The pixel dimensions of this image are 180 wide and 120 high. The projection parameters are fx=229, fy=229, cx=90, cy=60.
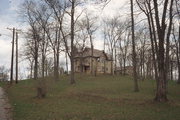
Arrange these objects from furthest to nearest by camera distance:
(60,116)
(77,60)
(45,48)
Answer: (77,60), (45,48), (60,116)

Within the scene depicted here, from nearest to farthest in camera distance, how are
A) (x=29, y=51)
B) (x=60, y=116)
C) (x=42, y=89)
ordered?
(x=60, y=116) < (x=42, y=89) < (x=29, y=51)

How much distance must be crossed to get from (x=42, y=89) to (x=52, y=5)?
15.9m

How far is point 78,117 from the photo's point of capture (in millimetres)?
10242

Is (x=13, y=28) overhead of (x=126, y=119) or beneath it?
overhead

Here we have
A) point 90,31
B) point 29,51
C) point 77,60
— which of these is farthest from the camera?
point 77,60

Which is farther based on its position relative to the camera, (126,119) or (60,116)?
(60,116)

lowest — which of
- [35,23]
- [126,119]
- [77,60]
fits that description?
[126,119]

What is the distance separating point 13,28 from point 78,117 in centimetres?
3158

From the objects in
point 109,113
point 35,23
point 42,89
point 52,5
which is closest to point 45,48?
point 35,23

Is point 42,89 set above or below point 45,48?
below

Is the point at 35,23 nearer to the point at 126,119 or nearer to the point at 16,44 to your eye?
the point at 16,44

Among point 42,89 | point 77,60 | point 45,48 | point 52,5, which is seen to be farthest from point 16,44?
point 77,60

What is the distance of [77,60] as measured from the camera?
6644 centimetres

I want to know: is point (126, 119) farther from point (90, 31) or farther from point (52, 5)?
point (90, 31)
